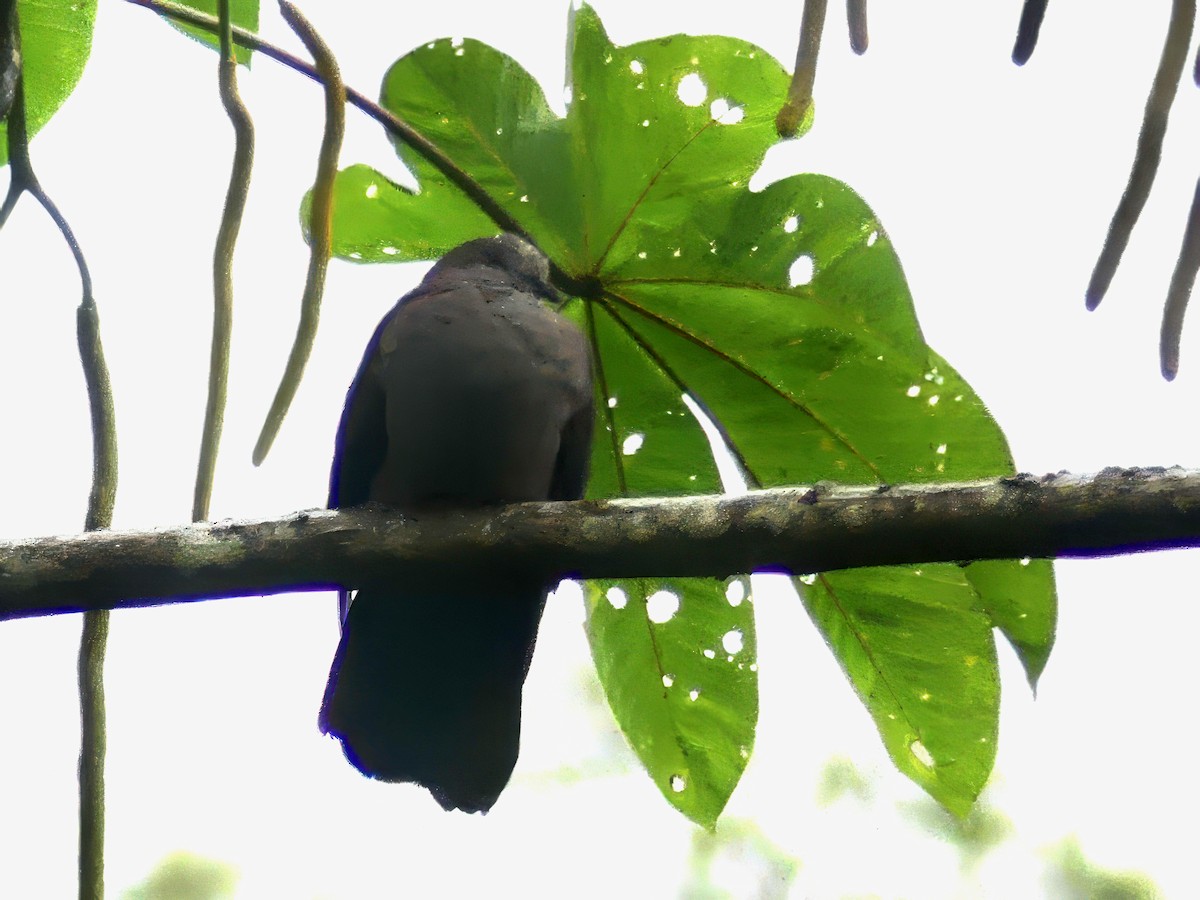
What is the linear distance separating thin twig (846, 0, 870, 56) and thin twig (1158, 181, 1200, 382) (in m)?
0.43

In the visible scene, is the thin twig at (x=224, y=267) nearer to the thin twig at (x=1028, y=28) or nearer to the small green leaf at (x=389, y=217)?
the small green leaf at (x=389, y=217)

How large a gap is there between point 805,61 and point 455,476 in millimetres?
1277

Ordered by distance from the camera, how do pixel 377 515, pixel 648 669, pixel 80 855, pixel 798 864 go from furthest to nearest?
pixel 798 864
pixel 648 669
pixel 377 515
pixel 80 855

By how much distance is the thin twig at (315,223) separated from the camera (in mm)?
1791

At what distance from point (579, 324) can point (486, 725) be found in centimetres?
88

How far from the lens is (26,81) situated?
2.50 metres

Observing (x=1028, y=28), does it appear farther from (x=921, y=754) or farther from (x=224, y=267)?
(x=921, y=754)

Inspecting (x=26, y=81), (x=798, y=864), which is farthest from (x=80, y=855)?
(x=798, y=864)

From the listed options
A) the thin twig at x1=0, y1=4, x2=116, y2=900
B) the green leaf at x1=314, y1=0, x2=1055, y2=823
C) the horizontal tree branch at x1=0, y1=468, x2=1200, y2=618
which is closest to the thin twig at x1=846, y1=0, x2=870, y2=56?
the horizontal tree branch at x1=0, y1=468, x2=1200, y2=618

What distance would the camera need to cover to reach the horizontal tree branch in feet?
5.25

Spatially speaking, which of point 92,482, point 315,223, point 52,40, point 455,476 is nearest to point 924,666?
point 455,476

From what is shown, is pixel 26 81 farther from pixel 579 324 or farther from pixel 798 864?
pixel 798 864

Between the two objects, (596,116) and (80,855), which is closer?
(80,855)

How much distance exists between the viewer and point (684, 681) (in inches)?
102
